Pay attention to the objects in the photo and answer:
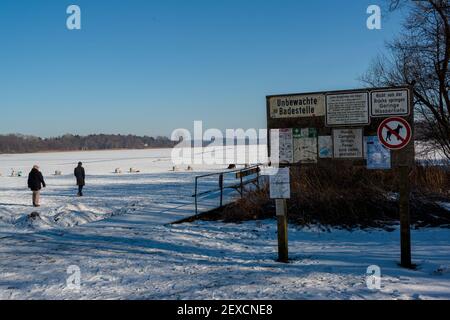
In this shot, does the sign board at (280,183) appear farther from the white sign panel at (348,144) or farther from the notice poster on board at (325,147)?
the white sign panel at (348,144)

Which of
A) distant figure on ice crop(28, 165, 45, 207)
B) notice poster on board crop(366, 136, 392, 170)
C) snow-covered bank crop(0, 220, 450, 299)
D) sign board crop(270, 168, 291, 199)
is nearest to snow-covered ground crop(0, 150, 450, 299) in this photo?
snow-covered bank crop(0, 220, 450, 299)

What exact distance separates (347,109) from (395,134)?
0.95 metres

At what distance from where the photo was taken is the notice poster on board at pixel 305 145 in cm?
685

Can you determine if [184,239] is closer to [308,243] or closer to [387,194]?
[308,243]

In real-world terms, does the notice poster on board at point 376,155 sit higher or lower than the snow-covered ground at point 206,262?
higher

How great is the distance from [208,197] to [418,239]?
26.9 ft

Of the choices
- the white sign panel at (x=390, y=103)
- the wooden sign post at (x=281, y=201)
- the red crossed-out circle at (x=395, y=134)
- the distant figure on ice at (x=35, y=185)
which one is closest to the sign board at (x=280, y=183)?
the wooden sign post at (x=281, y=201)

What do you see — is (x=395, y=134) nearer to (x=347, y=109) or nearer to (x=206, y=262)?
(x=347, y=109)

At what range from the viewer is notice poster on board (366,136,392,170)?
6.40 metres

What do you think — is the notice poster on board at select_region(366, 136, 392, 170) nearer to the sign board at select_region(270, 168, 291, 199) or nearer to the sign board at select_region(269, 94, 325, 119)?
the sign board at select_region(269, 94, 325, 119)

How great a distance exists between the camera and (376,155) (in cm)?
653

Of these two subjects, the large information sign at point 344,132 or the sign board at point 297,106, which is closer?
the large information sign at point 344,132

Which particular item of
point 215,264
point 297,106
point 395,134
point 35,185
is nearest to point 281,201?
point 215,264

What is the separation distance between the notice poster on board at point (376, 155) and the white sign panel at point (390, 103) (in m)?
0.48
